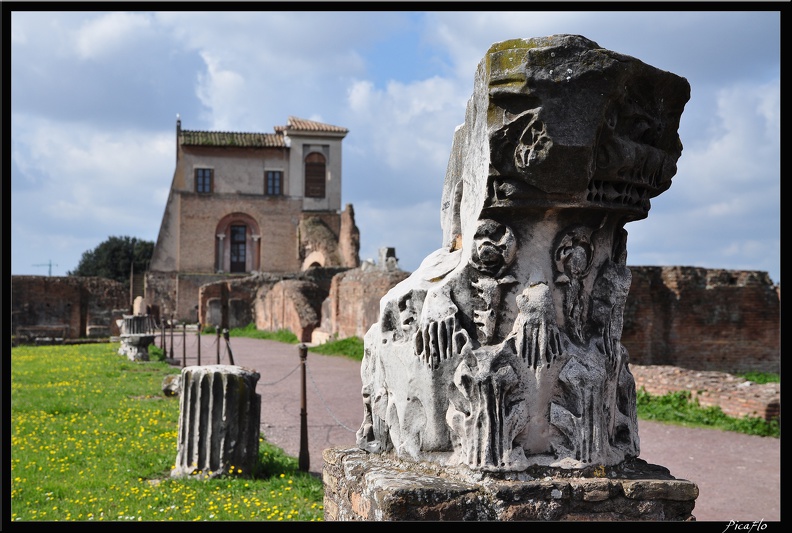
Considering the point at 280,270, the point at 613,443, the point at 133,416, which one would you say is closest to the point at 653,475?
the point at 613,443

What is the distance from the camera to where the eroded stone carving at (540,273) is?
9.24 feet

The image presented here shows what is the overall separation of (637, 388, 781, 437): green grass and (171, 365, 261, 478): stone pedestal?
246 inches

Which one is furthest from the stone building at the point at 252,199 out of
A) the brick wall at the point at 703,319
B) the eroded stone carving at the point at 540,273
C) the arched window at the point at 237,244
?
the eroded stone carving at the point at 540,273

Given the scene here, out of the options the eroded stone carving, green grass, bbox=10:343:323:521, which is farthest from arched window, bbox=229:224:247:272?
the eroded stone carving

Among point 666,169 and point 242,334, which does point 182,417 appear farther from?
point 242,334

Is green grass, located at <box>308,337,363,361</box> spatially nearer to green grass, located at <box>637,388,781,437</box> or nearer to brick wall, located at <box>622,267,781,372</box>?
brick wall, located at <box>622,267,781,372</box>

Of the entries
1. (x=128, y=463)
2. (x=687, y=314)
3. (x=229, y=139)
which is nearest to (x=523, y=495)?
(x=128, y=463)

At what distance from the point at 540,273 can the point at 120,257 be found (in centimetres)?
5553

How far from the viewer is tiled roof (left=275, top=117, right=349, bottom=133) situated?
41.7m

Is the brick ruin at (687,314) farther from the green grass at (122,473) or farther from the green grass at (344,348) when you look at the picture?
the green grass at (122,473)

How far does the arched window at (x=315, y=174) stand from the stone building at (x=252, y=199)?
0.18ft

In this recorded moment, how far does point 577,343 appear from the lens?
3.04 m

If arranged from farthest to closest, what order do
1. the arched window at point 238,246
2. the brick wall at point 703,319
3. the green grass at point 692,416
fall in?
the arched window at point 238,246
the brick wall at point 703,319
the green grass at point 692,416

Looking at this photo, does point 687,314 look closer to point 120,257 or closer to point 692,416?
point 692,416
